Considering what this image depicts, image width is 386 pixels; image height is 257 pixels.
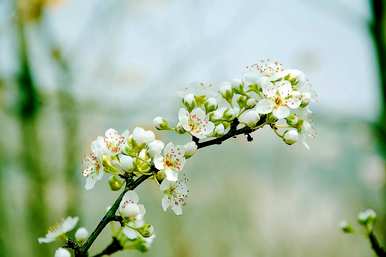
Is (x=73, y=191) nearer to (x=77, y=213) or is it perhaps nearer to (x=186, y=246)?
(x=77, y=213)

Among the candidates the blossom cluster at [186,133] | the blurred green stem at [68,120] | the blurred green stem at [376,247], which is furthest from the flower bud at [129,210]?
the blurred green stem at [68,120]

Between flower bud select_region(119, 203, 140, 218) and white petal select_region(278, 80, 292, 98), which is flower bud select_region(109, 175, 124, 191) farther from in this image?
white petal select_region(278, 80, 292, 98)

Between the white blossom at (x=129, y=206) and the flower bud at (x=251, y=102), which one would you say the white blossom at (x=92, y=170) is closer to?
the white blossom at (x=129, y=206)

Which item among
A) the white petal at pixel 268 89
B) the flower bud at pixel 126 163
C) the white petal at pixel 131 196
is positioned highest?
the white petal at pixel 268 89

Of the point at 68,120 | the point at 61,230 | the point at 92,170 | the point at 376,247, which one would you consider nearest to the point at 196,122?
the point at 92,170

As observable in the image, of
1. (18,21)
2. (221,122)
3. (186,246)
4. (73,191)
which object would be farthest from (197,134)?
(186,246)

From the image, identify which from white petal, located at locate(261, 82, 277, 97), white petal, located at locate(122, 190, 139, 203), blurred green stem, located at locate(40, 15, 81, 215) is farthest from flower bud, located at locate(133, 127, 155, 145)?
blurred green stem, located at locate(40, 15, 81, 215)
